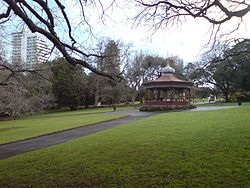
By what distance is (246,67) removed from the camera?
5822 cm

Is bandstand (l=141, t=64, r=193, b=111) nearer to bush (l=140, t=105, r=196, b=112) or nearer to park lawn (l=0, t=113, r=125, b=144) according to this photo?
bush (l=140, t=105, r=196, b=112)

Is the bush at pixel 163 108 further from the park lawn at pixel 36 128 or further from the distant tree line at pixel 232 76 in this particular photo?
the distant tree line at pixel 232 76

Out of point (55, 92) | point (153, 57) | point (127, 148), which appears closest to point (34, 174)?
point (127, 148)

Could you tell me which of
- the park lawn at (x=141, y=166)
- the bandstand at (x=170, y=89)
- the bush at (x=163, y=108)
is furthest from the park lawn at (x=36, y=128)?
the bandstand at (x=170, y=89)

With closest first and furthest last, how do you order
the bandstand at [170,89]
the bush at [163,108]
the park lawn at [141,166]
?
1. the park lawn at [141,166]
2. the bush at [163,108]
3. the bandstand at [170,89]

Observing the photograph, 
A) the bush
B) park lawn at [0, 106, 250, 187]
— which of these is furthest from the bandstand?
park lawn at [0, 106, 250, 187]

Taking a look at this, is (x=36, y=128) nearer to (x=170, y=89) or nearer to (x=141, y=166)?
(x=141, y=166)

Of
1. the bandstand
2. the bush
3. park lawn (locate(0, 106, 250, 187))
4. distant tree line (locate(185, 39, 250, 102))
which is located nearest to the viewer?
park lawn (locate(0, 106, 250, 187))

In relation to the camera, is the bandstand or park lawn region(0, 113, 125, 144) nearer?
park lawn region(0, 113, 125, 144)

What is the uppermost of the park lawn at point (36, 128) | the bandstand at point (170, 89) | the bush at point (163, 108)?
the bandstand at point (170, 89)

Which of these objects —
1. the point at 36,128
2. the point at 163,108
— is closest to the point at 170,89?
the point at 163,108

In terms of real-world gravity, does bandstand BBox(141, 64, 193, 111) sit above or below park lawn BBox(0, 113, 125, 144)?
above

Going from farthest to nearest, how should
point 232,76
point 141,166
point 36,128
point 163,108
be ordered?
1. point 232,76
2. point 163,108
3. point 36,128
4. point 141,166

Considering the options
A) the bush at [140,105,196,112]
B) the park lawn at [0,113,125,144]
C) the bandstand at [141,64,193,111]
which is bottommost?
the park lawn at [0,113,125,144]
